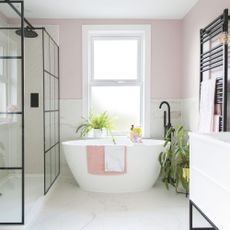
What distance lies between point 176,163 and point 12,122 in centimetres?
205

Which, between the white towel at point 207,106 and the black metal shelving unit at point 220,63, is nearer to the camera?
the black metal shelving unit at point 220,63

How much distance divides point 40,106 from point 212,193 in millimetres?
3271

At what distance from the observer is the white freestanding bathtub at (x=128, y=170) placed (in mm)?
3646

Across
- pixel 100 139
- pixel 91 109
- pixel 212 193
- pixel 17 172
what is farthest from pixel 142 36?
pixel 212 193

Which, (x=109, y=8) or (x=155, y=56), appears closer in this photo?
(x=109, y=8)

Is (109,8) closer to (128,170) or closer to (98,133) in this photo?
(98,133)

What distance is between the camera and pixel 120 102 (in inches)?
187

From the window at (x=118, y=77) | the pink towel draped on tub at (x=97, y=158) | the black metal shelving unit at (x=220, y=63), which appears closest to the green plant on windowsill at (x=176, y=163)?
the pink towel draped on tub at (x=97, y=158)

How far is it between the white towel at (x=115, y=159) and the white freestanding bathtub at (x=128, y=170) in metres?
0.07

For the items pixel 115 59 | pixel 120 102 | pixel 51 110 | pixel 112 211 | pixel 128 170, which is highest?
pixel 115 59

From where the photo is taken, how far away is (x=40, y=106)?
4.51m

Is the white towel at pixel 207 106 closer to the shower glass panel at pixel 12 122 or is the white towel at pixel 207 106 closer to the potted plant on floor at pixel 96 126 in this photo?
the potted plant on floor at pixel 96 126

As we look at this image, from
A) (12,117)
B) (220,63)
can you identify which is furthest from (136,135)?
(12,117)

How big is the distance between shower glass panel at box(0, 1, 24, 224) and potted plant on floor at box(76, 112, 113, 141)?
154cm
